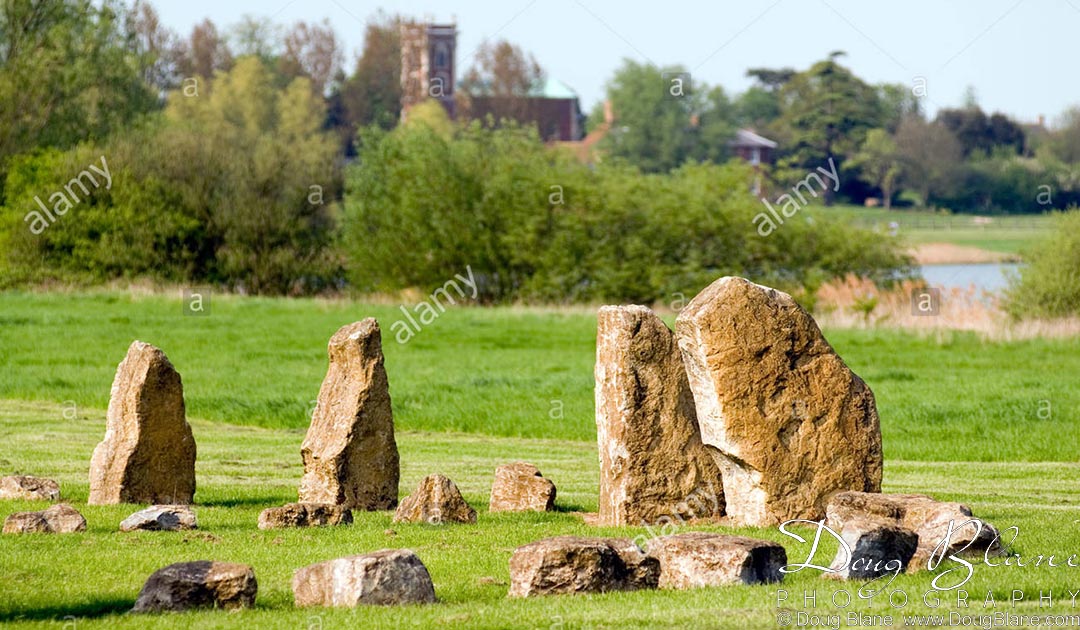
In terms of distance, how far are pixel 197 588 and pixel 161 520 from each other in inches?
138

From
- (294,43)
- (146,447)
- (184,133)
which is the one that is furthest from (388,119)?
(146,447)

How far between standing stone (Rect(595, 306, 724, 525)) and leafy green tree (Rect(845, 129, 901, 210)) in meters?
89.6

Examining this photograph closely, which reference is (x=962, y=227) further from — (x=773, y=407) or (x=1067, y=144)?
(x=773, y=407)

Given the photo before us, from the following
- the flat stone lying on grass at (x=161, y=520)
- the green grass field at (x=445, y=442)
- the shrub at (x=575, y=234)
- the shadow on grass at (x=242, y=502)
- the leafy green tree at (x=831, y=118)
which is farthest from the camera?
the leafy green tree at (x=831, y=118)

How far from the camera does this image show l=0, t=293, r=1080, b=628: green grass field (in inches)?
393

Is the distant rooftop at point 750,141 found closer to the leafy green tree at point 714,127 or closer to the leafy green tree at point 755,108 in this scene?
the leafy green tree at point 714,127

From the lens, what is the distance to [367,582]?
9875 mm

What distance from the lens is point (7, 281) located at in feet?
163

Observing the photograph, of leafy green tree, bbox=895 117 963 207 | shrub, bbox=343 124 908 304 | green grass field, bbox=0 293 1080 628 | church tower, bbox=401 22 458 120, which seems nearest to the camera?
green grass field, bbox=0 293 1080 628

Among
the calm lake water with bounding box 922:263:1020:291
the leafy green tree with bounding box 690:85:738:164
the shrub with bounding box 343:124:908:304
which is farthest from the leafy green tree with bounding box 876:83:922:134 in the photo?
the shrub with bounding box 343:124:908:304

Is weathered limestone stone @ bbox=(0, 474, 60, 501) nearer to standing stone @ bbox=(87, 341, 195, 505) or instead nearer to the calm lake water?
standing stone @ bbox=(87, 341, 195, 505)

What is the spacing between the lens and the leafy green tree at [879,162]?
103 metres

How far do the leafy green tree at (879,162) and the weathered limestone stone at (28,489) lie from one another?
90319 mm

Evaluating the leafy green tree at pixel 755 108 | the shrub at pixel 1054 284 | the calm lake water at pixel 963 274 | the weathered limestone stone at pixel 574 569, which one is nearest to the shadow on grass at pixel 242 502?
the weathered limestone stone at pixel 574 569
